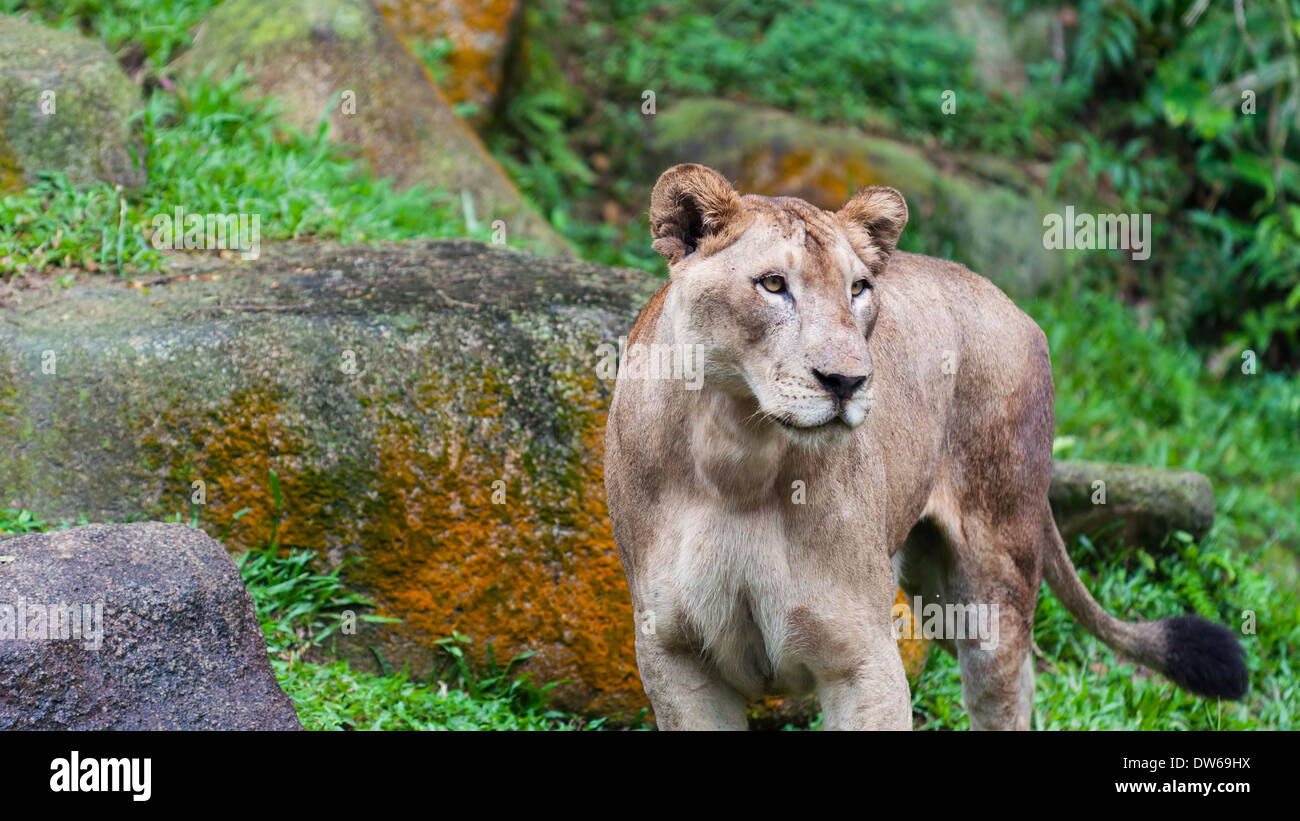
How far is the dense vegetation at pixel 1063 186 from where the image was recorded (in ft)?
22.4

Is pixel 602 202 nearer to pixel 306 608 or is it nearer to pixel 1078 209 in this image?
pixel 1078 209

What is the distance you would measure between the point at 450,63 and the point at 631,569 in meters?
6.70

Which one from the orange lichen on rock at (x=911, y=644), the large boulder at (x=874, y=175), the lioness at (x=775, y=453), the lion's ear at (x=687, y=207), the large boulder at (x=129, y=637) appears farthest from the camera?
the large boulder at (x=874, y=175)

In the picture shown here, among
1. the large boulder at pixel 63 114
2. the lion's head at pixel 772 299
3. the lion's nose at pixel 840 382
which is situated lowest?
the lion's nose at pixel 840 382

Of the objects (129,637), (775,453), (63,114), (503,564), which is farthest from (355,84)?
(775,453)

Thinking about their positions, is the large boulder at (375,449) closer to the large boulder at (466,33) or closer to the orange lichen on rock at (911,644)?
the orange lichen on rock at (911,644)

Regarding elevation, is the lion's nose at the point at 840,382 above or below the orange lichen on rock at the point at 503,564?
above

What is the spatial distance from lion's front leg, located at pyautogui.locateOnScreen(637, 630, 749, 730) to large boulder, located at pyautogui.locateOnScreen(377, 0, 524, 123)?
6.75m

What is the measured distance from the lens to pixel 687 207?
12.5 ft

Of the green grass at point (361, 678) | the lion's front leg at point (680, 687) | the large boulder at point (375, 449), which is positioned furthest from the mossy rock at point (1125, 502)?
the lion's front leg at point (680, 687)

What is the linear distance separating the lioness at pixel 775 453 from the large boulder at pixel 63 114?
385 cm

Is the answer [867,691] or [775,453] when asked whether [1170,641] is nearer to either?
[867,691]
